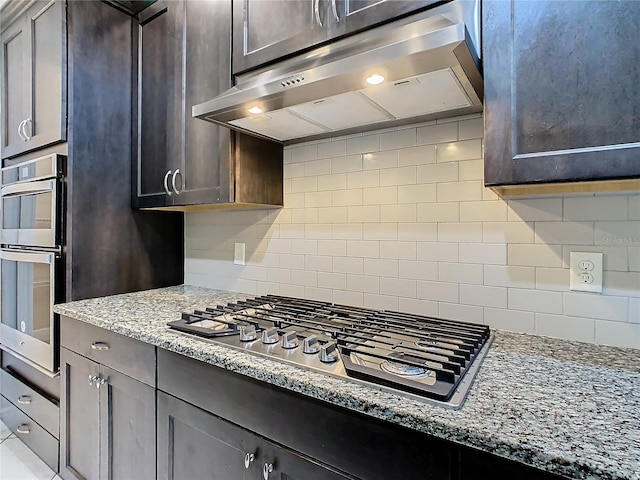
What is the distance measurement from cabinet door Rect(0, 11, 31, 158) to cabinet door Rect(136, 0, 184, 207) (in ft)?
2.09

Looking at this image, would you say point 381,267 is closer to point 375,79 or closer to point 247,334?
point 247,334

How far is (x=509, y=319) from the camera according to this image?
1259 mm

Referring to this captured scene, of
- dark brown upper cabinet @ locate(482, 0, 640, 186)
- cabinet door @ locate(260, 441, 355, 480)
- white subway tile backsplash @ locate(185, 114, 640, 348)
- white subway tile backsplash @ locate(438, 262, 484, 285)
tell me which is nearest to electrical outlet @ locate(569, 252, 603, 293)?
white subway tile backsplash @ locate(185, 114, 640, 348)

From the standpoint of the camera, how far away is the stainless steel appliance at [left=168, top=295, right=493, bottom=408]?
2.61ft

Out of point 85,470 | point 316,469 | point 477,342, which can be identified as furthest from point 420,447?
point 85,470

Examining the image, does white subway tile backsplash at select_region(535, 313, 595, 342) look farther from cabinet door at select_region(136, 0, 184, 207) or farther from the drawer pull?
the drawer pull

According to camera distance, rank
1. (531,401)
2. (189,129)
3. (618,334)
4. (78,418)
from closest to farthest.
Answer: (531,401) → (618,334) → (78,418) → (189,129)

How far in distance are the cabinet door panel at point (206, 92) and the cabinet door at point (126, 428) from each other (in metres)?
0.79

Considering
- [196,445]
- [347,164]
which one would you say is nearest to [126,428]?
[196,445]

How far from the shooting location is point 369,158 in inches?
60.6

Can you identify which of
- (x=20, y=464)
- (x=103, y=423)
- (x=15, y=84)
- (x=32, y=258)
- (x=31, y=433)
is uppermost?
(x=15, y=84)

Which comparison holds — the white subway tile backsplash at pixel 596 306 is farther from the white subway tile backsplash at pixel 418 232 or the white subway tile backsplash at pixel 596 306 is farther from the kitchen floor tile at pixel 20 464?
the kitchen floor tile at pixel 20 464

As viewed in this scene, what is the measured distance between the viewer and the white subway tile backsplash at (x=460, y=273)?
131cm

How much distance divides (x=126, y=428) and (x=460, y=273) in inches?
53.2
